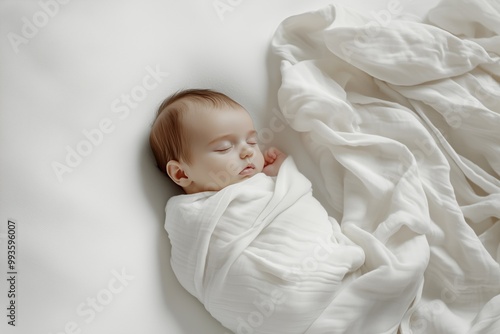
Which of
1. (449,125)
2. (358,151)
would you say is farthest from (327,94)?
(449,125)

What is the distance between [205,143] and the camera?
1277 mm

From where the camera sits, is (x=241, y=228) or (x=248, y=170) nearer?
(x=241, y=228)

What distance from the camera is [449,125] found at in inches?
53.7

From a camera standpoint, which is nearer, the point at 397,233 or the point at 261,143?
the point at 397,233

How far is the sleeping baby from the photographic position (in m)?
1.15

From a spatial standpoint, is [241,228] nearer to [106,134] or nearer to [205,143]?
[205,143]

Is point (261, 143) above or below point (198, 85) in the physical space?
below

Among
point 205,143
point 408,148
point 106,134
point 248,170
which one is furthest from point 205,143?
point 408,148

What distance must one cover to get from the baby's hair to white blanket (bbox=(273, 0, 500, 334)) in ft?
0.57

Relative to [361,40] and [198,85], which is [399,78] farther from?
[198,85]

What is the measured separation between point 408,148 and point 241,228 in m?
0.44

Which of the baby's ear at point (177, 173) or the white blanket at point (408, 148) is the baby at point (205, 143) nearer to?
the baby's ear at point (177, 173)

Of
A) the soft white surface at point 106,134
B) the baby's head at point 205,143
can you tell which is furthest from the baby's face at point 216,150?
the soft white surface at point 106,134

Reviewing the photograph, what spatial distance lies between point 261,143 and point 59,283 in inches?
22.1
